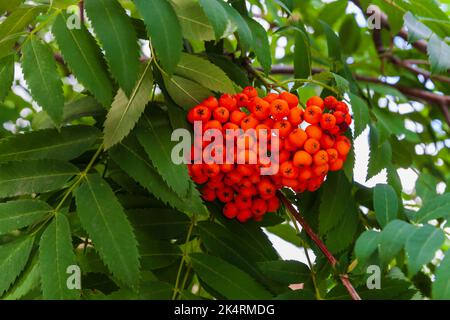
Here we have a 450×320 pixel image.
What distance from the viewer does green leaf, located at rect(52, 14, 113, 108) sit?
1201mm

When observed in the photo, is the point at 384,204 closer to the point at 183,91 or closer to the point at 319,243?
the point at 319,243

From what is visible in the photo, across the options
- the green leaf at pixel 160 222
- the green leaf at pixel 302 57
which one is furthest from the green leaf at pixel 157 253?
the green leaf at pixel 302 57

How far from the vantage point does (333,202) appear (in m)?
1.41

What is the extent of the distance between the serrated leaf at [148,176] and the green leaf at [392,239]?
38 cm

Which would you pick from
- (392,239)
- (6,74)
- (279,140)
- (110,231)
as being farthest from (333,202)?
(6,74)

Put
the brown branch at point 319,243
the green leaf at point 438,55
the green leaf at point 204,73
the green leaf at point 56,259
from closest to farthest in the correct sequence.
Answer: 1. the green leaf at point 56,259
2. the brown branch at point 319,243
3. the green leaf at point 204,73
4. the green leaf at point 438,55

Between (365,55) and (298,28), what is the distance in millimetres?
1364

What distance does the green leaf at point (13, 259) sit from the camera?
1.16m

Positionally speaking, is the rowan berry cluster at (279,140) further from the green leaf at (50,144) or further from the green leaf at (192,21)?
the green leaf at (50,144)

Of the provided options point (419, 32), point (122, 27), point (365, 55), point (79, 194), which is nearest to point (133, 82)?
point (122, 27)

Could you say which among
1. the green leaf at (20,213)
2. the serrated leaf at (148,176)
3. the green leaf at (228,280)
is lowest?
the green leaf at (228,280)

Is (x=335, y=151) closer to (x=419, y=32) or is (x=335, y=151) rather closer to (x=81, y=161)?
(x=419, y=32)

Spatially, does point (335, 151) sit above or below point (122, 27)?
below

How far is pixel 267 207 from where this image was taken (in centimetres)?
138
